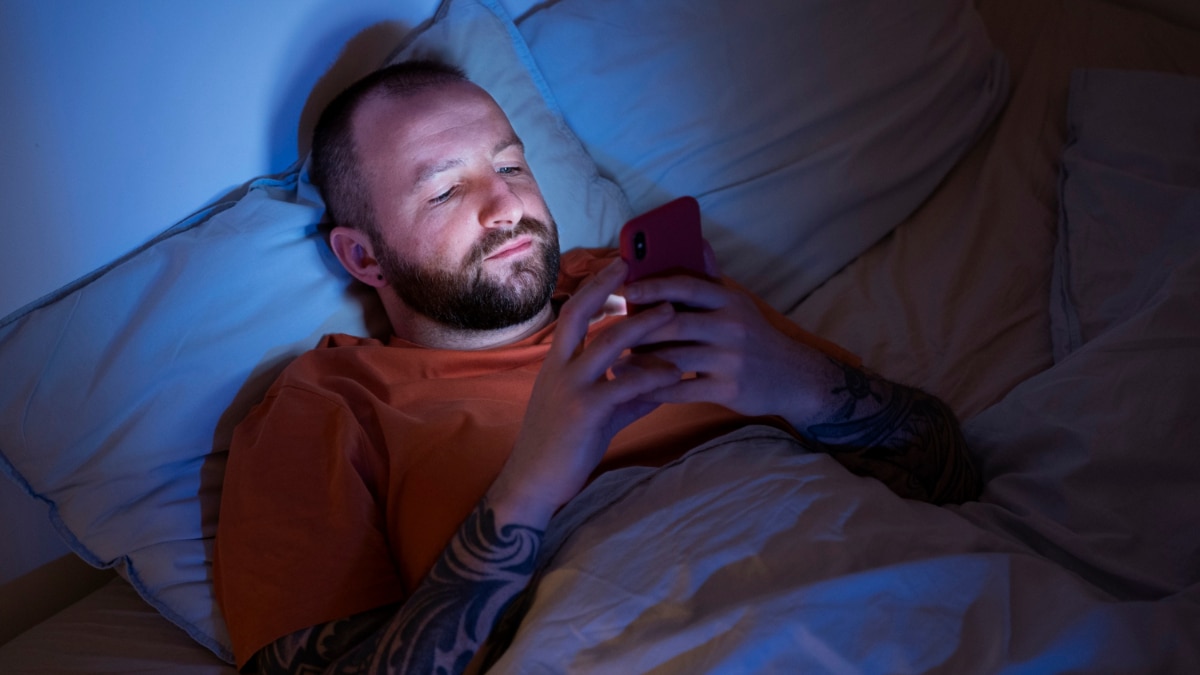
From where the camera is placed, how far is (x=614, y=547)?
2.62ft

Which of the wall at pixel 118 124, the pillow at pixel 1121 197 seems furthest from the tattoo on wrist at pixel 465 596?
the pillow at pixel 1121 197

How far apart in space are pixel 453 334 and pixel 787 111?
715 millimetres

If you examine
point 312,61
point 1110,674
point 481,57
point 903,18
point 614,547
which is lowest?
point 1110,674

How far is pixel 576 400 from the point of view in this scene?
791 mm

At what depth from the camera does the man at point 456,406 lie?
0.81 metres

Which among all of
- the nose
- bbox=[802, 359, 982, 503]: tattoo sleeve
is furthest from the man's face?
bbox=[802, 359, 982, 503]: tattoo sleeve

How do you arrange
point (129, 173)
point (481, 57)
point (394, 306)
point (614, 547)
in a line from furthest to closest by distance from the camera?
point (481, 57), point (394, 306), point (129, 173), point (614, 547)

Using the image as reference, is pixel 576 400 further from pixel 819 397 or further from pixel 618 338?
pixel 819 397

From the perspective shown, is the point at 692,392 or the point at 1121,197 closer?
the point at 692,392

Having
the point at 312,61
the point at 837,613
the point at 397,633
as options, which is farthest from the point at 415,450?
the point at 312,61

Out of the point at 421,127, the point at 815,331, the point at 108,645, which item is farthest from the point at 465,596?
the point at 815,331

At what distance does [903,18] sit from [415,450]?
3.75 feet

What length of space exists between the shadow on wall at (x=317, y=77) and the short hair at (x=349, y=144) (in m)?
0.05

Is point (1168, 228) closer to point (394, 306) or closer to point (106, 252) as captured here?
point (394, 306)
